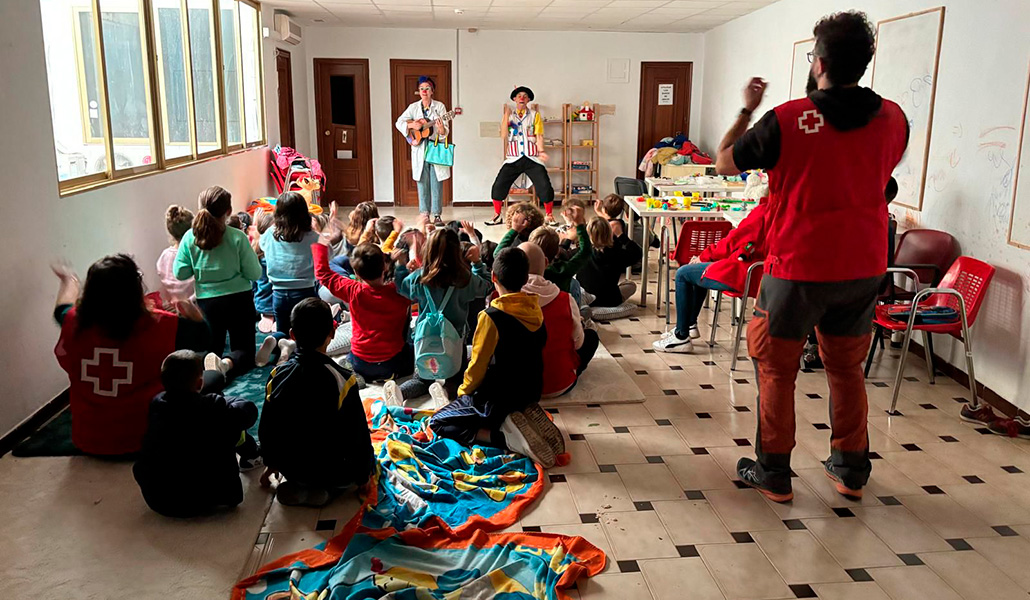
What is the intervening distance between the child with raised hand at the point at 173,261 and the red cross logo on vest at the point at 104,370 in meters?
1.32

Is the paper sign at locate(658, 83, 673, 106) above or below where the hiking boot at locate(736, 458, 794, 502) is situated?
above

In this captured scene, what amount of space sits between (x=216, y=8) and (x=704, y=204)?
15.9 feet

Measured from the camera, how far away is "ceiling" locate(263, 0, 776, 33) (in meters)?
8.41

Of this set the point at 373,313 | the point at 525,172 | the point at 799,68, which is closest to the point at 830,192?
the point at 373,313

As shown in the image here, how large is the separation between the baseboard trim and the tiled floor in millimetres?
515

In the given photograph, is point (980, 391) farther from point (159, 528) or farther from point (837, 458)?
point (159, 528)

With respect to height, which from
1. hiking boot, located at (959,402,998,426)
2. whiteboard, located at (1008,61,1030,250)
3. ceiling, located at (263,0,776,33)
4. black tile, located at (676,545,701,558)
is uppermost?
ceiling, located at (263,0,776,33)

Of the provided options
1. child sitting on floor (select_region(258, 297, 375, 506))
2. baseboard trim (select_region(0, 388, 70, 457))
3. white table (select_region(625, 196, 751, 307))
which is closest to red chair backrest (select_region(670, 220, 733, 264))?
white table (select_region(625, 196, 751, 307))

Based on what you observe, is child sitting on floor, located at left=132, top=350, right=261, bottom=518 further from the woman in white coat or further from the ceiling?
the ceiling

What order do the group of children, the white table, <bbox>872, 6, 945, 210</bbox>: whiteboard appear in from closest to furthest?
the group of children < <bbox>872, 6, 945, 210</bbox>: whiteboard < the white table

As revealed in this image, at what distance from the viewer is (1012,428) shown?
12.0ft

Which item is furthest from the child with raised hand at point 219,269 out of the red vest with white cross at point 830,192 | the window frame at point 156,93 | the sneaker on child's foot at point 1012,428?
the sneaker on child's foot at point 1012,428

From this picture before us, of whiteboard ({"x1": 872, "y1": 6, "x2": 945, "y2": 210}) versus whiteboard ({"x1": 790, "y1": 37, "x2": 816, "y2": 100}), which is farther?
whiteboard ({"x1": 790, "y1": 37, "x2": 816, "y2": 100})

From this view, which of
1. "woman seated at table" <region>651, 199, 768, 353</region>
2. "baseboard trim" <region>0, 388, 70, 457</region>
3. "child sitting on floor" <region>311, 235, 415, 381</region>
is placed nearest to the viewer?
"baseboard trim" <region>0, 388, 70, 457</region>
